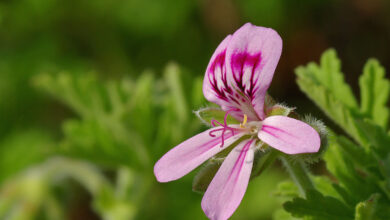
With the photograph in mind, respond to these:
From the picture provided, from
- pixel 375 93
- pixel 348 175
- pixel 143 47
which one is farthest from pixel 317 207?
pixel 143 47

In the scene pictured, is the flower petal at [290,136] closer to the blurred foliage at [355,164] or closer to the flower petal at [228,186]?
the flower petal at [228,186]

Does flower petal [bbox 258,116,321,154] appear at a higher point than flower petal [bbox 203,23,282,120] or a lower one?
lower

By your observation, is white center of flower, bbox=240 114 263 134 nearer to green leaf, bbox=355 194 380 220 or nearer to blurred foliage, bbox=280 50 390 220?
blurred foliage, bbox=280 50 390 220

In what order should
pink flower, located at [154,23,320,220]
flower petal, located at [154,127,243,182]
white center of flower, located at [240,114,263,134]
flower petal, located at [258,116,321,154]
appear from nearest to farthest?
flower petal, located at [258,116,321,154] → pink flower, located at [154,23,320,220] → flower petal, located at [154,127,243,182] → white center of flower, located at [240,114,263,134]

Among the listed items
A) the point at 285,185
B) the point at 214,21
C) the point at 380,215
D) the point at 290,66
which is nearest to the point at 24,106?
the point at 214,21

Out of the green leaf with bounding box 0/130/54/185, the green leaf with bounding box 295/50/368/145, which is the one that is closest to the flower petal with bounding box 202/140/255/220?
the green leaf with bounding box 295/50/368/145

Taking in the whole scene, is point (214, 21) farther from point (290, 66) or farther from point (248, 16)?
point (290, 66)
